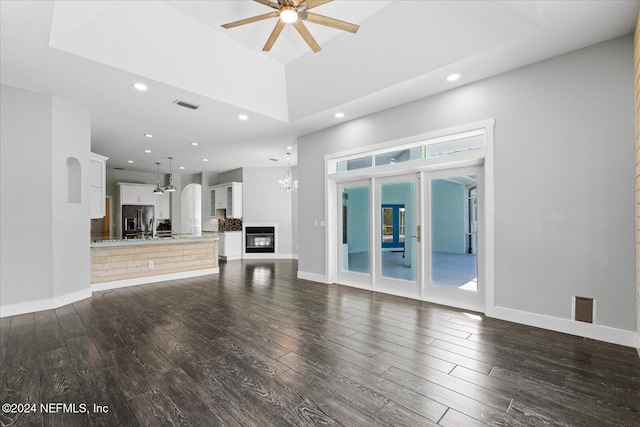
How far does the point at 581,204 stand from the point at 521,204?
54 centimetres

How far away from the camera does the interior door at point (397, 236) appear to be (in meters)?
4.68

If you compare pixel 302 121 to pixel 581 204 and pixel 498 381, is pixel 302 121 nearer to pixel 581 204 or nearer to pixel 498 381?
pixel 581 204

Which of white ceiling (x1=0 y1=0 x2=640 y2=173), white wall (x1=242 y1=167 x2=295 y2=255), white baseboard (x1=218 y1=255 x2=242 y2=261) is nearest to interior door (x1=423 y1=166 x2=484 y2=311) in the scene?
white ceiling (x1=0 y1=0 x2=640 y2=173)

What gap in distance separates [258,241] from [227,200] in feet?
5.96

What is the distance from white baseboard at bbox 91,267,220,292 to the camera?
17.3ft

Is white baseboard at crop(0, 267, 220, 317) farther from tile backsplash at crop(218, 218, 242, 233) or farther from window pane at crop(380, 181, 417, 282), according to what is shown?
window pane at crop(380, 181, 417, 282)

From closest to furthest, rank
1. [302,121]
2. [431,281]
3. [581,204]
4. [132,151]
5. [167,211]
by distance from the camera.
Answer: [581,204]
[431,281]
[302,121]
[132,151]
[167,211]

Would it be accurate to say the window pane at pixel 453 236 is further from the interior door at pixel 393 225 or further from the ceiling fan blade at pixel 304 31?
the ceiling fan blade at pixel 304 31

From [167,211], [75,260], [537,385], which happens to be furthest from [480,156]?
[167,211]

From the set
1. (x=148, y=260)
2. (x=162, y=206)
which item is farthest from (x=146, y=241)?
(x=162, y=206)

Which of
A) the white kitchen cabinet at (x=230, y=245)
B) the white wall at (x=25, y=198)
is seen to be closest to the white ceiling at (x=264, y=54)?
the white wall at (x=25, y=198)

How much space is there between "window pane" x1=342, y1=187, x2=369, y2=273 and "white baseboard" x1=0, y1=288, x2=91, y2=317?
14.7 feet

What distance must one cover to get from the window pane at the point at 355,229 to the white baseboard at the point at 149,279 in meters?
3.36

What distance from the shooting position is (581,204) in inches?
124
